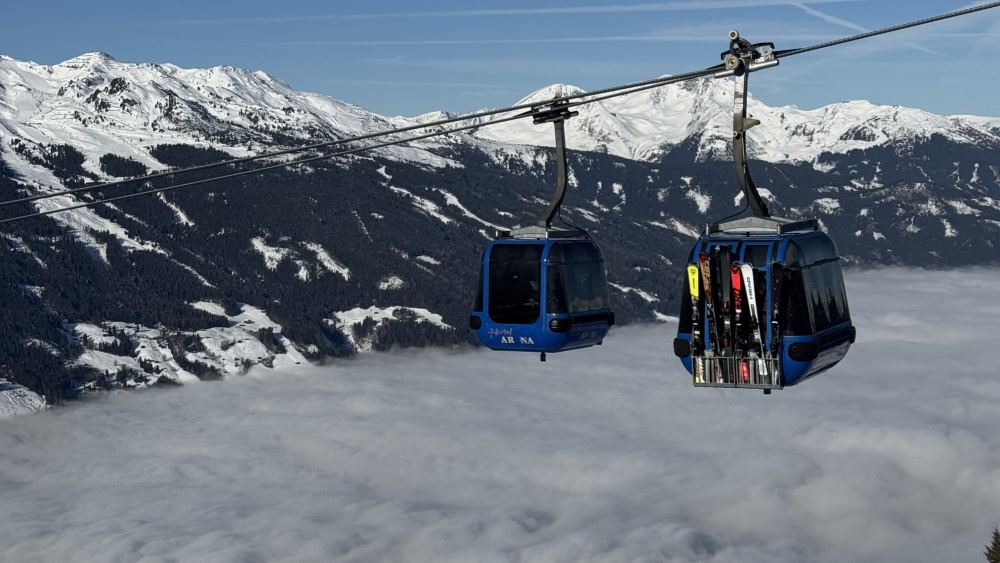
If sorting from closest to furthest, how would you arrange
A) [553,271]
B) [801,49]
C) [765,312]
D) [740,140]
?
[801,49] → [740,140] → [765,312] → [553,271]

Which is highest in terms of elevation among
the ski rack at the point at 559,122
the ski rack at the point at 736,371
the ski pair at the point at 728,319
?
the ski rack at the point at 559,122

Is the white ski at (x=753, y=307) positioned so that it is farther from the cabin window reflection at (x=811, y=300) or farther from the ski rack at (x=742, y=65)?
the ski rack at (x=742, y=65)

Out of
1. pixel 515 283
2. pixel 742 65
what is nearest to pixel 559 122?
pixel 742 65

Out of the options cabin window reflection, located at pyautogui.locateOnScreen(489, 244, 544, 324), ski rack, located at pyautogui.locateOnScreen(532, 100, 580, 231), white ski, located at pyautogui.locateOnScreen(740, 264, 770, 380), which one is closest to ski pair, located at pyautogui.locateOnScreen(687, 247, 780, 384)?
white ski, located at pyautogui.locateOnScreen(740, 264, 770, 380)

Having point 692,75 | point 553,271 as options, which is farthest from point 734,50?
point 553,271

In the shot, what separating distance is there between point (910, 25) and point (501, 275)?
17.1m

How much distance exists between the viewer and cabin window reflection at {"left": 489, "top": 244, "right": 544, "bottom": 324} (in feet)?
→ 120

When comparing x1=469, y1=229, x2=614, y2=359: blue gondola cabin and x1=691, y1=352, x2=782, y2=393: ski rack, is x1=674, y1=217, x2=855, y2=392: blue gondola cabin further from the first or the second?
x1=469, y1=229, x2=614, y2=359: blue gondola cabin

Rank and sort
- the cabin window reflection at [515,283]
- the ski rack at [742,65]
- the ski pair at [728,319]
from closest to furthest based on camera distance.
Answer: the ski rack at [742,65] → the ski pair at [728,319] → the cabin window reflection at [515,283]

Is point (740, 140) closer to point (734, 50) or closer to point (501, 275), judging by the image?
point (734, 50)

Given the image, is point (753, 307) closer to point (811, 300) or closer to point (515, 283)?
point (811, 300)

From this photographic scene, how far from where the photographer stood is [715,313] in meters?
31.1

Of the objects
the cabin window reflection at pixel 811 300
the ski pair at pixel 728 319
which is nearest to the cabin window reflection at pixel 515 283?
the ski pair at pixel 728 319

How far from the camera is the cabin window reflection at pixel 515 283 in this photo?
36562 millimetres
